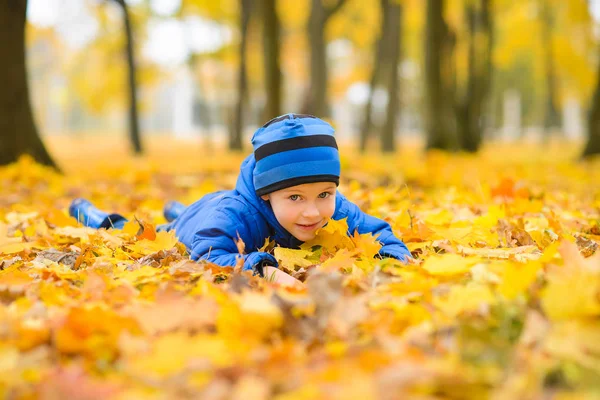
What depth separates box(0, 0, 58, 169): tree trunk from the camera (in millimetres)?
6547

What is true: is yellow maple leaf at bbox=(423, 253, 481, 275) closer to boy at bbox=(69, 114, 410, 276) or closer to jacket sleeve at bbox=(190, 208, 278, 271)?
boy at bbox=(69, 114, 410, 276)

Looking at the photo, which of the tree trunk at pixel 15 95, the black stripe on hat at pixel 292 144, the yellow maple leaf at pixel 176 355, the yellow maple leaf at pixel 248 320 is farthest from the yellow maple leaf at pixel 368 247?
the tree trunk at pixel 15 95

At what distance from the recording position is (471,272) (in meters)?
1.83

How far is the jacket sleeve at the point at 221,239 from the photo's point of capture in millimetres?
2275

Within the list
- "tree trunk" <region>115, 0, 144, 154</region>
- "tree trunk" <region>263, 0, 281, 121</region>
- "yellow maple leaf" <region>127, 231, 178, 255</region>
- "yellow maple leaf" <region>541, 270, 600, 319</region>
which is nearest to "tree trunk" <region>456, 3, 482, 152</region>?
"tree trunk" <region>263, 0, 281, 121</region>

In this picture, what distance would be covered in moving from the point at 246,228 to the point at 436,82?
8101 mm

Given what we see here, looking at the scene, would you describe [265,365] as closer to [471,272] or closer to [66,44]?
[471,272]

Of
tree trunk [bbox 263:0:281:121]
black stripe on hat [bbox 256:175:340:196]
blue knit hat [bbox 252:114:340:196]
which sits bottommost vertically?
black stripe on hat [bbox 256:175:340:196]

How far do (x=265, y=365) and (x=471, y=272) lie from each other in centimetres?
84

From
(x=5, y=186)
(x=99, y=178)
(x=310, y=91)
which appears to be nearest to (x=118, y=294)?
(x=5, y=186)

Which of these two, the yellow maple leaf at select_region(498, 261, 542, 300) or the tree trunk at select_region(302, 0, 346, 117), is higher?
the tree trunk at select_region(302, 0, 346, 117)

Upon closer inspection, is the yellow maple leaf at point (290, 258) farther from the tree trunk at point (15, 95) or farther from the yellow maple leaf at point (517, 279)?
the tree trunk at point (15, 95)

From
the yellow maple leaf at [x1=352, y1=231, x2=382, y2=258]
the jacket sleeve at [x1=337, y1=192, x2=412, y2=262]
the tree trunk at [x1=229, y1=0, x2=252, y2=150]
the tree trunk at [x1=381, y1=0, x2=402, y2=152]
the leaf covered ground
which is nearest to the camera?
the leaf covered ground

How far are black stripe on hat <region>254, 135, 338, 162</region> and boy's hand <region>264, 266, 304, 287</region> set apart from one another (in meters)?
0.48
